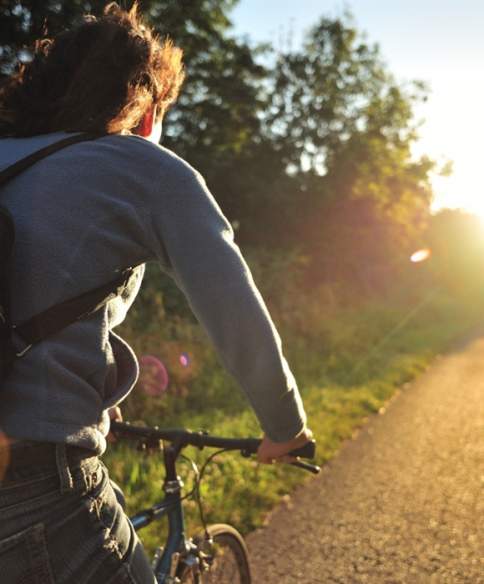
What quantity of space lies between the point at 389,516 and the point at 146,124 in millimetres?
3947

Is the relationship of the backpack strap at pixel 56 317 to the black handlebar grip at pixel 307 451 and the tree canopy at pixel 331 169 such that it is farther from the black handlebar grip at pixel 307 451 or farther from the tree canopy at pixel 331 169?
the tree canopy at pixel 331 169

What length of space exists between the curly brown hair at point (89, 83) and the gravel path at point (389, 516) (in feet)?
10.3

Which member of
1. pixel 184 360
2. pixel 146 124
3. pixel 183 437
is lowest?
pixel 184 360

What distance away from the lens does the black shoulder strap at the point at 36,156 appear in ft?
4.14

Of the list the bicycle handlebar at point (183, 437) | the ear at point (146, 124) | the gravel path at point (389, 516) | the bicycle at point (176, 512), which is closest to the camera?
the ear at point (146, 124)

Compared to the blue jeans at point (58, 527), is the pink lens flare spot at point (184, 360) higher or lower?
lower

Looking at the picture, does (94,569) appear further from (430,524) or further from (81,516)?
(430,524)

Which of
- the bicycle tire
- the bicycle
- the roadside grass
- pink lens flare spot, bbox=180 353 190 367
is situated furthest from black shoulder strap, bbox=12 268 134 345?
pink lens flare spot, bbox=180 353 190 367

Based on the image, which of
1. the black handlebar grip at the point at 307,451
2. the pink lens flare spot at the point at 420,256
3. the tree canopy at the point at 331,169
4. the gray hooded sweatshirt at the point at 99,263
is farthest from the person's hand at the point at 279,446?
the pink lens flare spot at the point at 420,256

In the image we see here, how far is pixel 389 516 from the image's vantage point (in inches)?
180

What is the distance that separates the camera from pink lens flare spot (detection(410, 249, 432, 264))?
39147 mm

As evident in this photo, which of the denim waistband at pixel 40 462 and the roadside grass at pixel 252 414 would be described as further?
the roadside grass at pixel 252 414

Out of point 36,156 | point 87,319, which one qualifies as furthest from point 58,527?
point 36,156

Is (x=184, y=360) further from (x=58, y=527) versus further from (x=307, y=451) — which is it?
(x=58, y=527)
